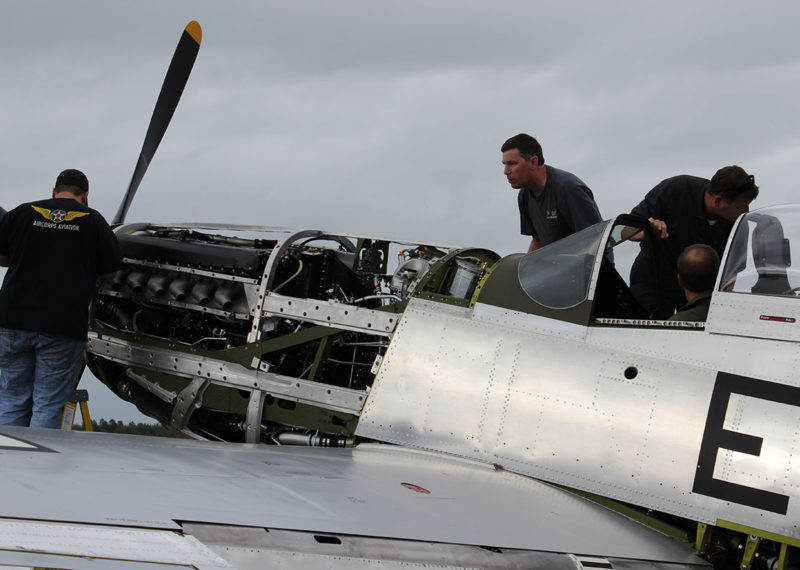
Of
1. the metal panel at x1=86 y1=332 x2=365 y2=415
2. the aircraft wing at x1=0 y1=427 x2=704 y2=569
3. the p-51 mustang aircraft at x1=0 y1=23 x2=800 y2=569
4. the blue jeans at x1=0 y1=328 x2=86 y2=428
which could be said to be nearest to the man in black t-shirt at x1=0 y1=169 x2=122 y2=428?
the blue jeans at x1=0 y1=328 x2=86 y2=428

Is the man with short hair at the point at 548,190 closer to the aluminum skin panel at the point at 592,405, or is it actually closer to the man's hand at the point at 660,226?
the man's hand at the point at 660,226

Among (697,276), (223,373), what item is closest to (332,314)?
(223,373)

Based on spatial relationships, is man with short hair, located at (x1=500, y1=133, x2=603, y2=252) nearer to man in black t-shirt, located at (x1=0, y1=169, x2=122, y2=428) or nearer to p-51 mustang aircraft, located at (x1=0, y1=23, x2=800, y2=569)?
p-51 mustang aircraft, located at (x1=0, y1=23, x2=800, y2=569)

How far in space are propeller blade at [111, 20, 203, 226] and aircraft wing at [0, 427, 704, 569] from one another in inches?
A: 156

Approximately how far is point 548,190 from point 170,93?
12.2 ft

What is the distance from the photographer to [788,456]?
3855 millimetres

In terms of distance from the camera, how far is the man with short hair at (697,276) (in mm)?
4406

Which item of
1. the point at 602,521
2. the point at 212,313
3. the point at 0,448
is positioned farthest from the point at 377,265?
the point at 0,448

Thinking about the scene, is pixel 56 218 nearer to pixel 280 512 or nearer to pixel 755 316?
pixel 280 512

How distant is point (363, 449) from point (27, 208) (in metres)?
2.93

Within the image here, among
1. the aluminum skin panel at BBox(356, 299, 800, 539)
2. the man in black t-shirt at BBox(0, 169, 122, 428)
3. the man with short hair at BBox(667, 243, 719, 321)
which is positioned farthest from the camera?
the man in black t-shirt at BBox(0, 169, 122, 428)

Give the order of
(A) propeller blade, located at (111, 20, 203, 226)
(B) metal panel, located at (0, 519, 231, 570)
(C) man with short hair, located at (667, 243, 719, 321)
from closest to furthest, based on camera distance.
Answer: (B) metal panel, located at (0, 519, 231, 570)
(C) man with short hair, located at (667, 243, 719, 321)
(A) propeller blade, located at (111, 20, 203, 226)

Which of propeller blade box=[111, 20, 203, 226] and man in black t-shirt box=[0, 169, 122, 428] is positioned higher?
propeller blade box=[111, 20, 203, 226]

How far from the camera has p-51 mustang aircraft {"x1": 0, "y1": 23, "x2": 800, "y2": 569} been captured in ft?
10.1
